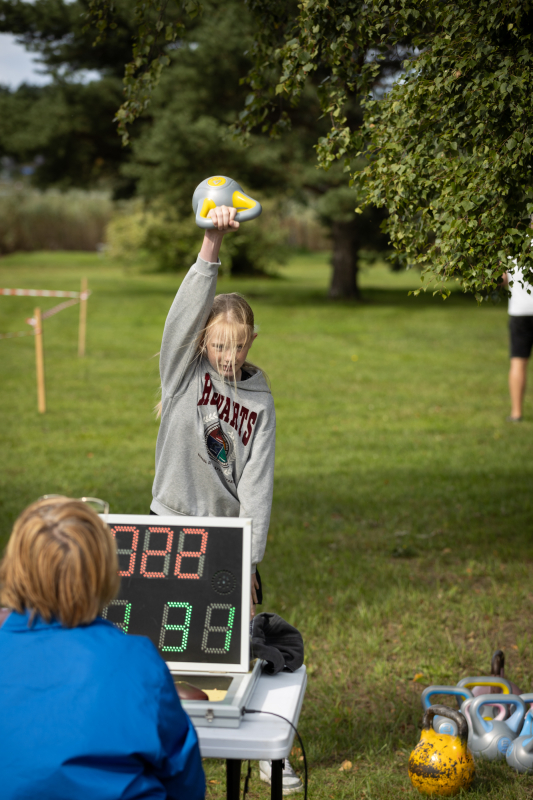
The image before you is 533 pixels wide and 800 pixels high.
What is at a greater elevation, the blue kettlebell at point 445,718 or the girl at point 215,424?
the girl at point 215,424

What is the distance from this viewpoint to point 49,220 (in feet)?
187

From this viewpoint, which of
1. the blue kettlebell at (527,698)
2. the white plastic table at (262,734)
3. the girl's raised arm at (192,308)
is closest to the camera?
the white plastic table at (262,734)

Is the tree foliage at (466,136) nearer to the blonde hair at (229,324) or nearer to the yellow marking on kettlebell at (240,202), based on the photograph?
the yellow marking on kettlebell at (240,202)

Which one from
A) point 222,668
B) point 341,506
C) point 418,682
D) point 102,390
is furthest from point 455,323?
point 222,668

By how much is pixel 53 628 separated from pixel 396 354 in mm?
15162

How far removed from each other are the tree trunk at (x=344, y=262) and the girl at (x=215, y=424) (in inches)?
879

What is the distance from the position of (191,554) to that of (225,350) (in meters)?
0.82

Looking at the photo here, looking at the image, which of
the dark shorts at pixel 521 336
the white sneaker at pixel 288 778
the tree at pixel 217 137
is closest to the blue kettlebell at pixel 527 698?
the white sneaker at pixel 288 778

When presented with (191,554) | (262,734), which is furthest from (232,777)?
(191,554)

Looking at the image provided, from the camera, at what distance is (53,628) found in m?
1.88

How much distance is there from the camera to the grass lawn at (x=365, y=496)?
414 cm

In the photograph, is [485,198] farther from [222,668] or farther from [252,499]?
[222,668]

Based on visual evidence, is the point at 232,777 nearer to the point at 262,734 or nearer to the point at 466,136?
the point at 262,734

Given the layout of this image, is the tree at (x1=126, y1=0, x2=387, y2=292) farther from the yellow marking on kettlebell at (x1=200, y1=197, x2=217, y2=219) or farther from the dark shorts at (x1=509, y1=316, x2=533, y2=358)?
the yellow marking on kettlebell at (x1=200, y1=197, x2=217, y2=219)
